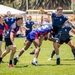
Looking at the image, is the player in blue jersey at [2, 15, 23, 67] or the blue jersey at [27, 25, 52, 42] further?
the blue jersey at [27, 25, 52, 42]

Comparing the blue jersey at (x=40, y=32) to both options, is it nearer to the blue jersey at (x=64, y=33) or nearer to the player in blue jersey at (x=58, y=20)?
the player in blue jersey at (x=58, y=20)

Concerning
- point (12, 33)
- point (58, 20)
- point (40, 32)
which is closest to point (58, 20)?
point (58, 20)

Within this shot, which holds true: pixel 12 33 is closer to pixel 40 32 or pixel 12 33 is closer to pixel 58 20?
A: pixel 40 32

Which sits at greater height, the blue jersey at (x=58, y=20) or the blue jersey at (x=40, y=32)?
the blue jersey at (x=58, y=20)

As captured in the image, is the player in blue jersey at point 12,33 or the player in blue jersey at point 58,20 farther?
the player in blue jersey at point 58,20

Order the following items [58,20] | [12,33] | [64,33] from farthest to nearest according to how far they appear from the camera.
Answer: [64,33], [58,20], [12,33]

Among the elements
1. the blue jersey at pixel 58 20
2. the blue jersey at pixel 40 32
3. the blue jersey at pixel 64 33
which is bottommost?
the blue jersey at pixel 64 33

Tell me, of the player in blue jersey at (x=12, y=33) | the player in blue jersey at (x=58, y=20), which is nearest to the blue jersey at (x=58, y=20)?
the player in blue jersey at (x=58, y=20)

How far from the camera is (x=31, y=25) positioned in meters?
27.1

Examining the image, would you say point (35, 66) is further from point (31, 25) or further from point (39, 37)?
point (31, 25)

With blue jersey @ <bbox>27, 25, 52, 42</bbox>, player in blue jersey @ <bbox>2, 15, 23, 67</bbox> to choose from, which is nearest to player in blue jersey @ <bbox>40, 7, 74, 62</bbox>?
blue jersey @ <bbox>27, 25, 52, 42</bbox>

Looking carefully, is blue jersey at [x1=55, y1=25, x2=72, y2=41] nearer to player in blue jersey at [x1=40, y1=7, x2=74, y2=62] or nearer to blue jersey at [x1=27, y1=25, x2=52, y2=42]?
player in blue jersey at [x1=40, y1=7, x2=74, y2=62]

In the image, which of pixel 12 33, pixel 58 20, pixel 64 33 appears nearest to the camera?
pixel 12 33

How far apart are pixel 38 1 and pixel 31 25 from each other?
61.3 meters
